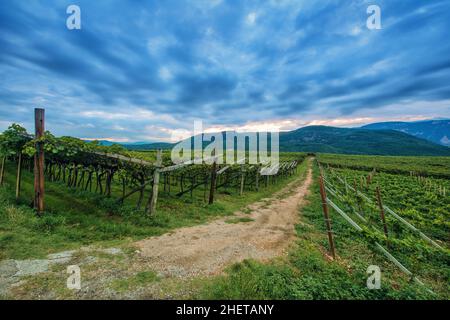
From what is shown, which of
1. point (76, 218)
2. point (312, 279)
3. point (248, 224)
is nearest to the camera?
point (312, 279)

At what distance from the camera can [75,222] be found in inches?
343

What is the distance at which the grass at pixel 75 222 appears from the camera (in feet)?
21.5

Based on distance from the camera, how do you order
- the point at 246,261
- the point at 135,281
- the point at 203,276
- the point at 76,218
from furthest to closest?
the point at 76,218 → the point at 246,261 → the point at 203,276 → the point at 135,281

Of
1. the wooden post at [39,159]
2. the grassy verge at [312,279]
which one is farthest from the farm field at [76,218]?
the grassy verge at [312,279]

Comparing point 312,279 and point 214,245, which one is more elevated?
point 312,279

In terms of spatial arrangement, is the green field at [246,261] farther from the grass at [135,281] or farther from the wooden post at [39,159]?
the wooden post at [39,159]

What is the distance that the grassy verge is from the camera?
4.60 m

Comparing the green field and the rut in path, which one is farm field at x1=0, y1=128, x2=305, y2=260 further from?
the rut in path

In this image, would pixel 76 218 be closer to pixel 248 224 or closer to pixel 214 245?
A: pixel 214 245

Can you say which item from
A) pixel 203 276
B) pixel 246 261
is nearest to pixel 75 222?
pixel 203 276

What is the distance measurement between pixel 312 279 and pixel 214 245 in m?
3.58

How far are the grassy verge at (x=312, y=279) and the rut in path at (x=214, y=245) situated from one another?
63 cm
